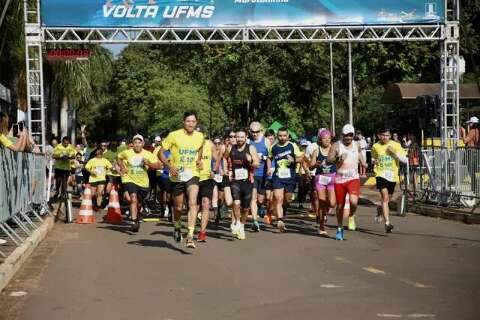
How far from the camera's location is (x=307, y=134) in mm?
53594

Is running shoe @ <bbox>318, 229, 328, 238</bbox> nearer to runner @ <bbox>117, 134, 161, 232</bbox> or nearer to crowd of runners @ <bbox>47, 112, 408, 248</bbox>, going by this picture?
crowd of runners @ <bbox>47, 112, 408, 248</bbox>

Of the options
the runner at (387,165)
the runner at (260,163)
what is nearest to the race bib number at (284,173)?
the runner at (260,163)

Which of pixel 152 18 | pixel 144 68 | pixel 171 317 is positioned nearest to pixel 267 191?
pixel 152 18

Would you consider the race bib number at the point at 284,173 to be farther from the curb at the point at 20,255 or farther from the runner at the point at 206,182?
the curb at the point at 20,255

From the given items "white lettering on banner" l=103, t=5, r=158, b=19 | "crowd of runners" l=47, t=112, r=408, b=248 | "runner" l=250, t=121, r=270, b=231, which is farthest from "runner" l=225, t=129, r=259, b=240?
"white lettering on banner" l=103, t=5, r=158, b=19

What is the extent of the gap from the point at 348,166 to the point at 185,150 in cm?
291

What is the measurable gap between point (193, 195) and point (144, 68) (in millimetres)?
48549

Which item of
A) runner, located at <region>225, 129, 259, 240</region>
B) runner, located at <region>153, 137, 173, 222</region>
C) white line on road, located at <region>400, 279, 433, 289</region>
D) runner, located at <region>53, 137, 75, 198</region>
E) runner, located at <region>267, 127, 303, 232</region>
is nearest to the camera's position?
white line on road, located at <region>400, 279, 433, 289</region>

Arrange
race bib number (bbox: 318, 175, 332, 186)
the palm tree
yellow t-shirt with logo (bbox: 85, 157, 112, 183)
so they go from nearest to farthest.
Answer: race bib number (bbox: 318, 175, 332, 186)
yellow t-shirt with logo (bbox: 85, 157, 112, 183)
the palm tree

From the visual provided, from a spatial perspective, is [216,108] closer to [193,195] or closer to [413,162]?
[413,162]

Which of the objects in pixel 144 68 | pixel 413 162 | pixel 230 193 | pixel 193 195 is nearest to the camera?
pixel 193 195

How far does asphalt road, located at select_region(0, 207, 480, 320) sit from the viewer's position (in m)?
8.23

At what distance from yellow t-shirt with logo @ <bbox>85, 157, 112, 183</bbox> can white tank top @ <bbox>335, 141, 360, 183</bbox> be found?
8.89 metres

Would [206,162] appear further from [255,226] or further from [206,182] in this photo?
[255,226]
